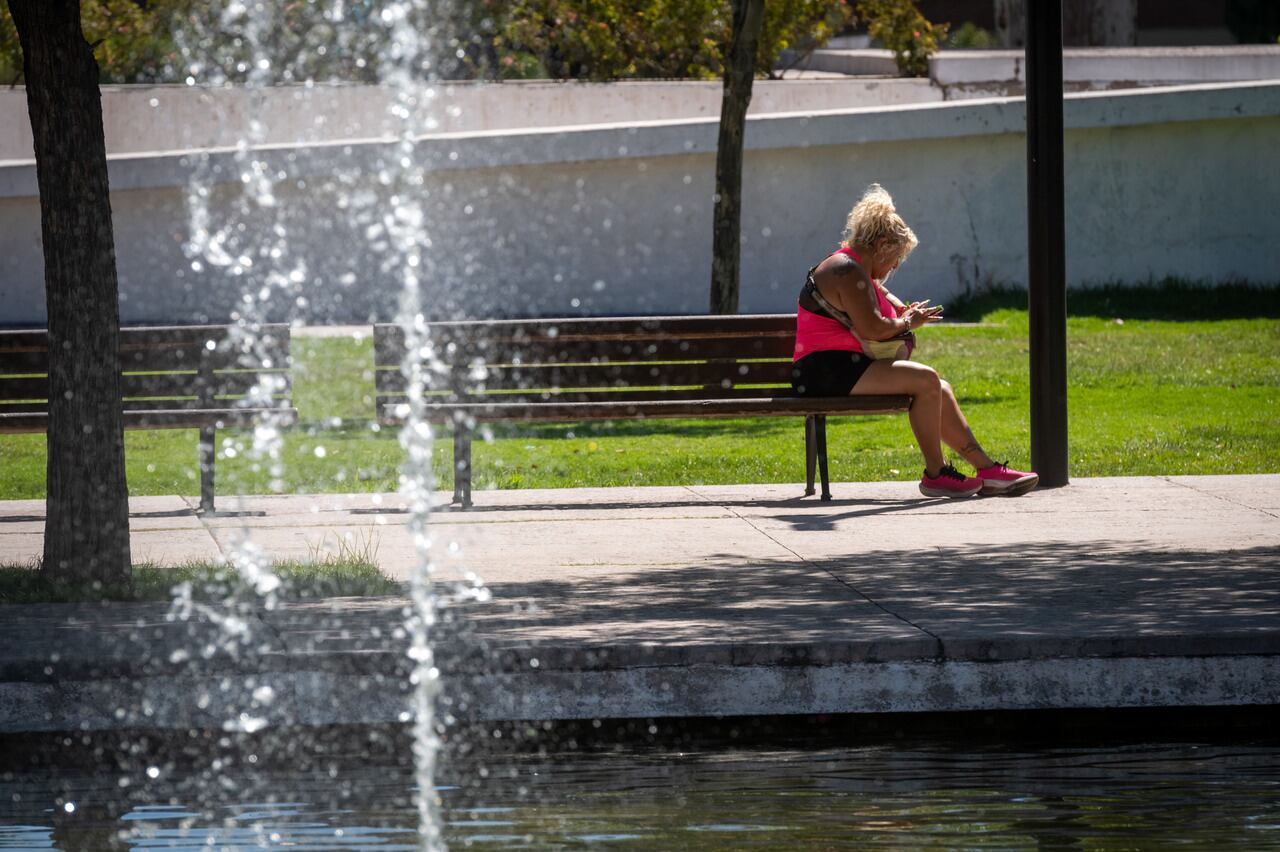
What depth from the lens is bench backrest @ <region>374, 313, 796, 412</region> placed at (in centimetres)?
895

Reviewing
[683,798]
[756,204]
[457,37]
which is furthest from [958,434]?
[457,37]

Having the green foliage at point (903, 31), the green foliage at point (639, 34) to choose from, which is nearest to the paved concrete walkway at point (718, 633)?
the green foliage at point (639, 34)

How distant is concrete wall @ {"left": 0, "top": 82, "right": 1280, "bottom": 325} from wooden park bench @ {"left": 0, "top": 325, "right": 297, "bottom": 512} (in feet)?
35.9

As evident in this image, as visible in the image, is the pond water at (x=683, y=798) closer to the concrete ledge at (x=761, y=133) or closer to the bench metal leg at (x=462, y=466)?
the bench metal leg at (x=462, y=466)

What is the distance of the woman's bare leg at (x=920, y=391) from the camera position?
8625mm

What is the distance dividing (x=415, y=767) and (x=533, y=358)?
14.6 feet

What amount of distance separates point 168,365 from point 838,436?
4703 mm

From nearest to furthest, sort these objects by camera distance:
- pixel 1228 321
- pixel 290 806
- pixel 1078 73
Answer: pixel 290 806 → pixel 1228 321 → pixel 1078 73

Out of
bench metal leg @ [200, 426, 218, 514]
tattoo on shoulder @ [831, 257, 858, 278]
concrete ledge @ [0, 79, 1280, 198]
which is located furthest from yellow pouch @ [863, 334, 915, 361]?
concrete ledge @ [0, 79, 1280, 198]

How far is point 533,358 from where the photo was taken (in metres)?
9.08

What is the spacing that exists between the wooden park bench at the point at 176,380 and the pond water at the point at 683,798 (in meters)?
3.87

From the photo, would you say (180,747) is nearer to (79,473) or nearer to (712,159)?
(79,473)

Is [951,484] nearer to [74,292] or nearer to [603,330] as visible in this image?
[603,330]

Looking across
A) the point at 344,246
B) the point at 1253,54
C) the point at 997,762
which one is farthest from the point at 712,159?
the point at 997,762
